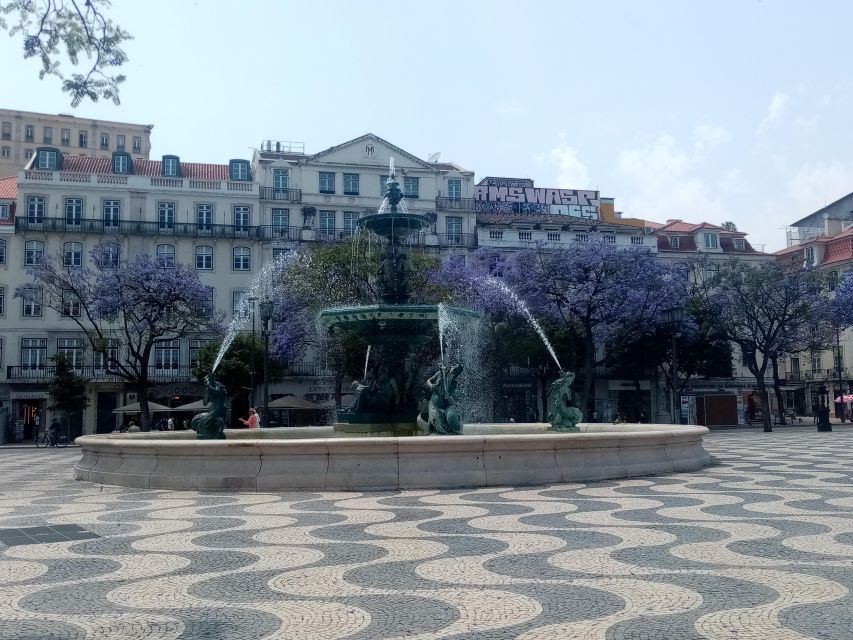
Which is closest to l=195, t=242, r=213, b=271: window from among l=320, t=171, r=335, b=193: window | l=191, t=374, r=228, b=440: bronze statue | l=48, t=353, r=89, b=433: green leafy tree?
l=320, t=171, r=335, b=193: window

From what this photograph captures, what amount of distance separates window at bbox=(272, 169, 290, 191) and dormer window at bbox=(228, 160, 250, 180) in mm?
2401

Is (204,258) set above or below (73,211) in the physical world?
below

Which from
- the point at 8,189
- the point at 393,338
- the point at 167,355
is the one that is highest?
the point at 8,189

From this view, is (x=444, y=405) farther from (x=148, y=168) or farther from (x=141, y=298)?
(x=148, y=168)

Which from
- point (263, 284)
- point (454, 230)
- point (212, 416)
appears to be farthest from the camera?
point (454, 230)

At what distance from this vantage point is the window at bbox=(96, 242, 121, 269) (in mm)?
37869

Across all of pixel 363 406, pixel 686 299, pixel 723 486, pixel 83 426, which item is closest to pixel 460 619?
pixel 723 486

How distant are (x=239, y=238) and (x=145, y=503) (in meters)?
38.3

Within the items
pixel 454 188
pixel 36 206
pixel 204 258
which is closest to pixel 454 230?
pixel 454 188

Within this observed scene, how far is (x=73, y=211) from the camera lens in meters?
45.4

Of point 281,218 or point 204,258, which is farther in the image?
point 281,218

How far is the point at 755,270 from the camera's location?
4031cm

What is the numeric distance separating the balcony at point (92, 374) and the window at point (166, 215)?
791cm

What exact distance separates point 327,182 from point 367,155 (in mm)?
3009
